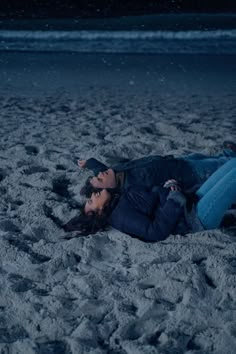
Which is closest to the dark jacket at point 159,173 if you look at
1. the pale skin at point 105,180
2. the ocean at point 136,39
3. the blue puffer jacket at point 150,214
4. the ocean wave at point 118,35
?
the pale skin at point 105,180

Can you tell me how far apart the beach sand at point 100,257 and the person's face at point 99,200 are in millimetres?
306

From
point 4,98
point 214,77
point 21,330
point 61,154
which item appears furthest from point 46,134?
point 214,77

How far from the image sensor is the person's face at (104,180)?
12.1 feet

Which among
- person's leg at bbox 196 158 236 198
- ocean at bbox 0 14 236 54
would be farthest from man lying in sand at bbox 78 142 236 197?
ocean at bbox 0 14 236 54

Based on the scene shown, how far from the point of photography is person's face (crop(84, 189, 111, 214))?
3.46m

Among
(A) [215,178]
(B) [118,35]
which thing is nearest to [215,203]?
(A) [215,178]

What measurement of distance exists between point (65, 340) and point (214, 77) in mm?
8378

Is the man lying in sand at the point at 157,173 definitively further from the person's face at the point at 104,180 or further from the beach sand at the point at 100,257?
the beach sand at the point at 100,257

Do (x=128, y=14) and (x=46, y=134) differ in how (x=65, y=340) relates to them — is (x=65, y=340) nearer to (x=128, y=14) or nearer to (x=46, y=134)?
(x=46, y=134)

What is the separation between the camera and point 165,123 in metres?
6.42

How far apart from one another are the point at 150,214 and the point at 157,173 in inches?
22.6

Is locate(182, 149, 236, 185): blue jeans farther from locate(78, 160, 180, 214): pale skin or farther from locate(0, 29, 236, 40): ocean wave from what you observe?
locate(0, 29, 236, 40): ocean wave

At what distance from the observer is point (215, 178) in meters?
3.72

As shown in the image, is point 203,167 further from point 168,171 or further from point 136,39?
point 136,39
